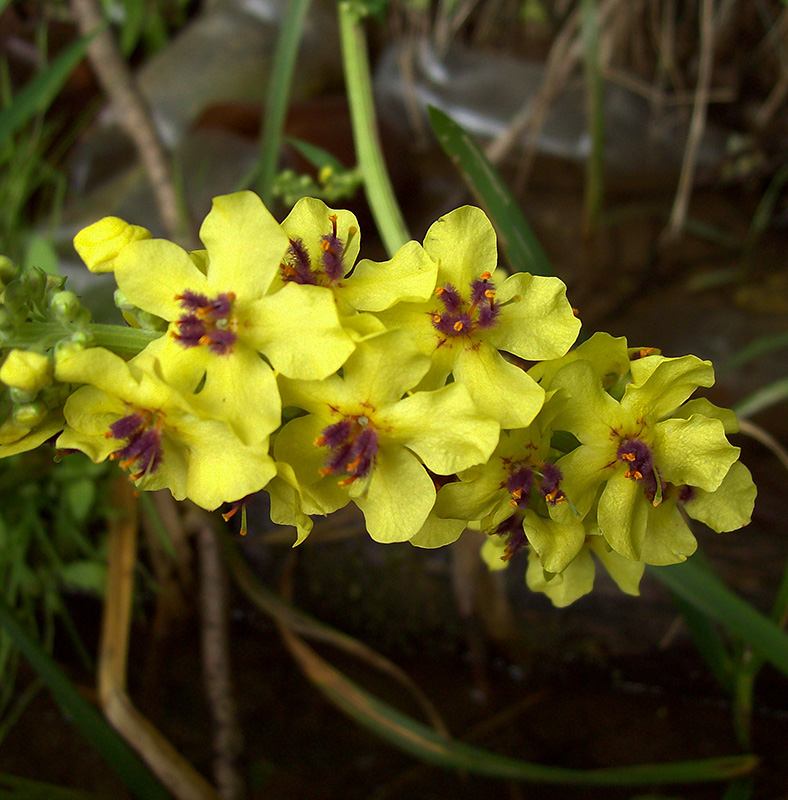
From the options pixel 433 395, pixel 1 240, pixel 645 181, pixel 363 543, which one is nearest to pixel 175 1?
pixel 1 240

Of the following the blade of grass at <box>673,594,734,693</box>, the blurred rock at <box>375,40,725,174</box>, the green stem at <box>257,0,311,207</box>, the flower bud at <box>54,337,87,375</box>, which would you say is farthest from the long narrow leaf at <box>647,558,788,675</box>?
the blurred rock at <box>375,40,725,174</box>

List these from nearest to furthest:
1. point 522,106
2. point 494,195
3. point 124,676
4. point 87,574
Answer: point 494,195
point 124,676
point 87,574
point 522,106

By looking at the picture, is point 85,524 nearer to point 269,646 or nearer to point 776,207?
point 269,646

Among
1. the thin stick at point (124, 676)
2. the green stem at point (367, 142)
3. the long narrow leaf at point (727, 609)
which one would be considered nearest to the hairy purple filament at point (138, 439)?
the green stem at point (367, 142)

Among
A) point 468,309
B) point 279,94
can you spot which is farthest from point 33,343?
point 279,94

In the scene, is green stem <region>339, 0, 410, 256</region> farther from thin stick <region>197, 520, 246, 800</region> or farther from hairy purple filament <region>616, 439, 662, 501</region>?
thin stick <region>197, 520, 246, 800</region>

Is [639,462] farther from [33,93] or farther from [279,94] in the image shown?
[33,93]
